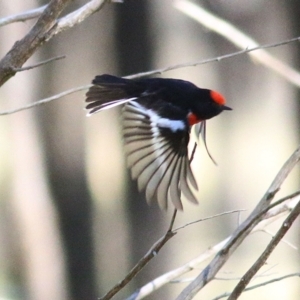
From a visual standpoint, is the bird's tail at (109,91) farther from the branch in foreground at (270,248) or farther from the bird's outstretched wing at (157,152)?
the branch in foreground at (270,248)

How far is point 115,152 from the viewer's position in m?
2.53

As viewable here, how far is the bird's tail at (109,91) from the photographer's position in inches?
59.3

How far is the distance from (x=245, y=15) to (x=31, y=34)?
5.06 ft

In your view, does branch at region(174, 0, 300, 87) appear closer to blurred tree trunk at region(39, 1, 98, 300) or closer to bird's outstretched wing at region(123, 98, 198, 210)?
blurred tree trunk at region(39, 1, 98, 300)

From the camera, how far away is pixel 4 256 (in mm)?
2609

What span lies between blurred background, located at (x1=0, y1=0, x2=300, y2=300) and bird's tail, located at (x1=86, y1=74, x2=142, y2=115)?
914mm

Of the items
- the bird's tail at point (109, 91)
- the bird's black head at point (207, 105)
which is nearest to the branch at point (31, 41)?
the bird's tail at point (109, 91)

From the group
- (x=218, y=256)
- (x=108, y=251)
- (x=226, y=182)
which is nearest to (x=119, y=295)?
(x=108, y=251)

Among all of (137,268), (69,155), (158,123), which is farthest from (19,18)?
(69,155)

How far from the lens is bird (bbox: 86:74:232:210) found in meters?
1.36

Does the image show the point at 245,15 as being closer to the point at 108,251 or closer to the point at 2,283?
the point at 108,251

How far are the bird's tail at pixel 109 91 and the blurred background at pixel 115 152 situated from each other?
914 millimetres

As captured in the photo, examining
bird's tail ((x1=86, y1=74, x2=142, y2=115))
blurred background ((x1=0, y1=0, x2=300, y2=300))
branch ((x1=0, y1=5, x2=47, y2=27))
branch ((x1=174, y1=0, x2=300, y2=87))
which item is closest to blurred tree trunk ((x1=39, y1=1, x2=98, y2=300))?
blurred background ((x1=0, y1=0, x2=300, y2=300))

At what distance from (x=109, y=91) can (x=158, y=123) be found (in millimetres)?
212
